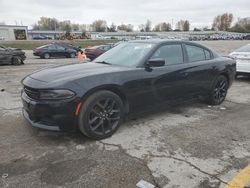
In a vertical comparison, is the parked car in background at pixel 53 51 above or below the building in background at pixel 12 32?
below

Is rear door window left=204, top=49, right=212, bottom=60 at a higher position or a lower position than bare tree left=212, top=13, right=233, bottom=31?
lower

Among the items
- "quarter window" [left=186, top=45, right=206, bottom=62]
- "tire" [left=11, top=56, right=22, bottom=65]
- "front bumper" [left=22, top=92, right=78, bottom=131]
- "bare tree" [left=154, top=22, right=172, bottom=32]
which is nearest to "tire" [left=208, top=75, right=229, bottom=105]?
"quarter window" [left=186, top=45, right=206, bottom=62]

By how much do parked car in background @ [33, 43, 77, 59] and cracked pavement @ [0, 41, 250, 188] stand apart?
674 inches

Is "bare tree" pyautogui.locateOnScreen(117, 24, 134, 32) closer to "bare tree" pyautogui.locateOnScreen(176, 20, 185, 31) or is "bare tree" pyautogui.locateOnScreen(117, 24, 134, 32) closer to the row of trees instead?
the row of trees

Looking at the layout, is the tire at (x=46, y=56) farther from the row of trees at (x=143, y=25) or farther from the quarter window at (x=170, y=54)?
the row of trees at (x=143, y=25)

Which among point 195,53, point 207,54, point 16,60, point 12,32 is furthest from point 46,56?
point 12,32

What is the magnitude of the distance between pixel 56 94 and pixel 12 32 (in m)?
81.1

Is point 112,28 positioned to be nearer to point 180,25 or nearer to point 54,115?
point 180,25

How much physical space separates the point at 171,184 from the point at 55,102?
6.29 ft

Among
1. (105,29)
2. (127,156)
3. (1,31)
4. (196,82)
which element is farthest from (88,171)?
(105,29)

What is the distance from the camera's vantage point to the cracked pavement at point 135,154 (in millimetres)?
3127

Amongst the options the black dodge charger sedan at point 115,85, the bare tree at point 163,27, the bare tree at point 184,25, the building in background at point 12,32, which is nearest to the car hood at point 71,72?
the black dodge charger sedan at point 115,85

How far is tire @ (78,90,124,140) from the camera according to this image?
3.99 m

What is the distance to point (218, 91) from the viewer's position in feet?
21.1
